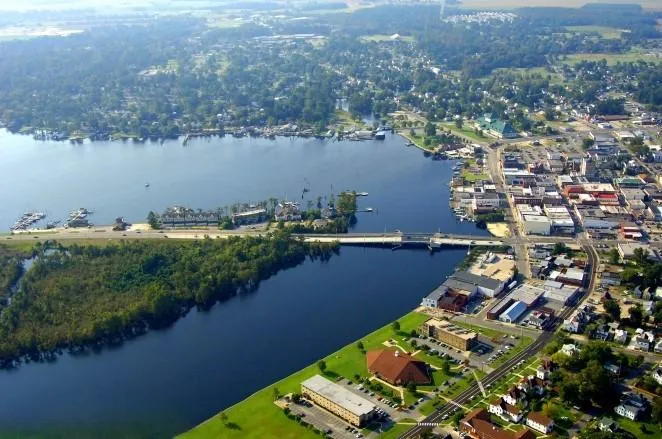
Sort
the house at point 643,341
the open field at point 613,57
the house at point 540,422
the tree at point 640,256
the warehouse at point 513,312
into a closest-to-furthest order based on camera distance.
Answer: the house at point 540,422
the house at point 643,341
the warehouse at point 513,312
the tree at point 640,256
the open field at point 613,57

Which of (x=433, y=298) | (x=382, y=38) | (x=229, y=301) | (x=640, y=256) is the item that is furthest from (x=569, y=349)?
(x=382, y=38)

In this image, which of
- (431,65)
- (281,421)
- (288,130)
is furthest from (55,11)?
(281,421)

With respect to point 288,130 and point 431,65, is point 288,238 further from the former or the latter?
point 431,65

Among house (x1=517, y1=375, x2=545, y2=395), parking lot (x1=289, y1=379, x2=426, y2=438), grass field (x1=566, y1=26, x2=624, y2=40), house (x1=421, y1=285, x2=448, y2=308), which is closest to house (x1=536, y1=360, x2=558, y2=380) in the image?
house (x1=517, y1=375, x2=545, y2=395)

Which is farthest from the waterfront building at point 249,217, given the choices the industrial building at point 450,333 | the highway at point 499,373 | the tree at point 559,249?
the highway at point 499,373

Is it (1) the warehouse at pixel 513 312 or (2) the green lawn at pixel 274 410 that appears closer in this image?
(2) the green lawn at pixel 274 410

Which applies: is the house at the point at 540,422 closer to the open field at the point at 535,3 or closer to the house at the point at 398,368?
the house at the point at 398,368
